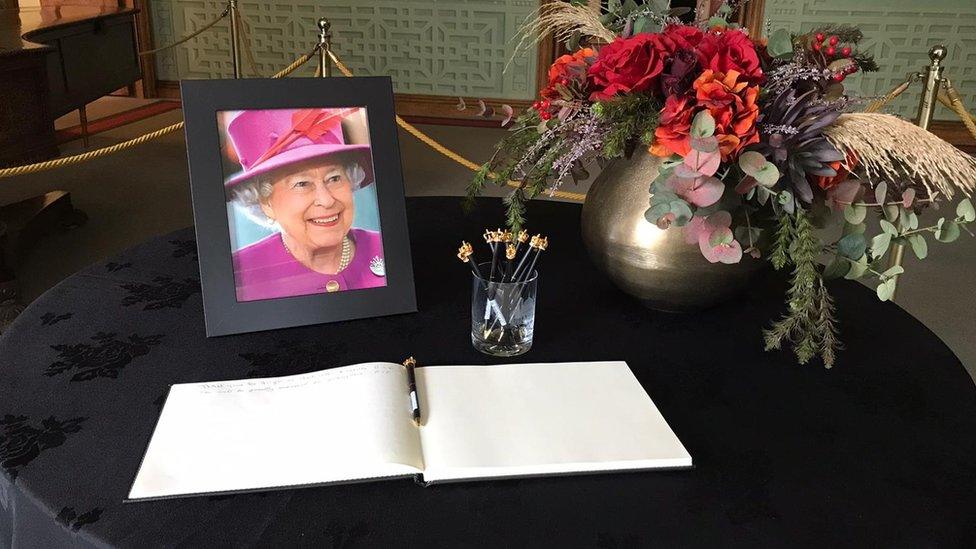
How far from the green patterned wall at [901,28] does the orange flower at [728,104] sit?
4.43 metres

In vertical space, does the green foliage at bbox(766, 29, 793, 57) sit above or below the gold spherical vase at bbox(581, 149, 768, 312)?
above

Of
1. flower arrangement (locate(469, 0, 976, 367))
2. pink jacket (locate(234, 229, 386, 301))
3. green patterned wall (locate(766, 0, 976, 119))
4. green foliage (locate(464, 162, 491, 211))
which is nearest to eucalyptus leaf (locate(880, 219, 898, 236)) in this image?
flower arrangement (locate(469, 0, 976, 367))

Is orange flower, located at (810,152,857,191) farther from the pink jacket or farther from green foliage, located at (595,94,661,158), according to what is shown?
the pink jacket

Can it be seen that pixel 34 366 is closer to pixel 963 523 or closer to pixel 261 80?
pixel 261 80

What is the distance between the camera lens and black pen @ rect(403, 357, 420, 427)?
81 cm

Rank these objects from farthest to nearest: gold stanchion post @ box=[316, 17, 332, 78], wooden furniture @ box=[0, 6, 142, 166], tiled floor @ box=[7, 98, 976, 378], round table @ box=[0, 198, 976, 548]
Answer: tiled floor @ box=[7, 98, 976, 378]
wooden furniture @ box=[0, 6, 142, 166]
gold stanchion post @ box=[316, 17, 332, 78]
round table @ box=[0, 198, 976, 548]

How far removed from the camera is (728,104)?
2.90 ft

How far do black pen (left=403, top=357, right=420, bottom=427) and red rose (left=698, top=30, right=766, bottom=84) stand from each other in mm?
463

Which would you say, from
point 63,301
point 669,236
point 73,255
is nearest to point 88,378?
point 63,301

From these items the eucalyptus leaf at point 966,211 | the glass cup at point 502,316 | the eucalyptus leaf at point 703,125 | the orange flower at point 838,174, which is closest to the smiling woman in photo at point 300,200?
the glass cup at point 502,316

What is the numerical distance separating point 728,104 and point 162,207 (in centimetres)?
313

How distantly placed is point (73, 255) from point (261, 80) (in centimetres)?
236

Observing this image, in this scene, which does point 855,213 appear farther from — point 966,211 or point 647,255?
point 647,255

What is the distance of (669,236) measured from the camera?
3.36 feet
